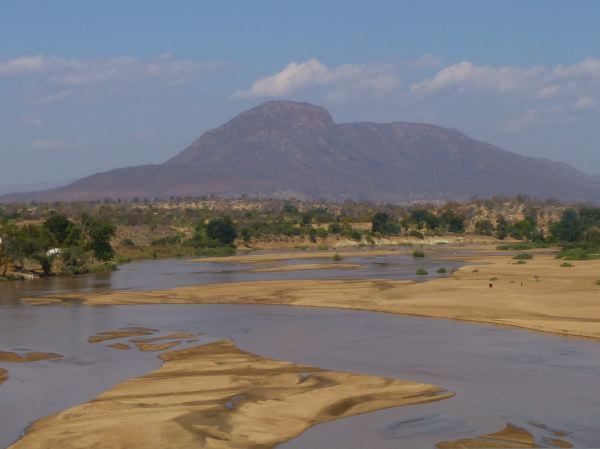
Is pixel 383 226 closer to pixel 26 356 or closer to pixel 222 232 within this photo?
pixel 222 232

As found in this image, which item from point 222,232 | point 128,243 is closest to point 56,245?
point 128,243

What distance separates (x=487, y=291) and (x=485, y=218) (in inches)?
4259

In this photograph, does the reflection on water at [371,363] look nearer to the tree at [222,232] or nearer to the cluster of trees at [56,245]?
the cluster of trees at [56,245]

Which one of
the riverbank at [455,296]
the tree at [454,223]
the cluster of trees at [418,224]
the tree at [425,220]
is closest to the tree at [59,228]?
the riverbank at [455,296]

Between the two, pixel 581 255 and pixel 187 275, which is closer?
pixel 187 275

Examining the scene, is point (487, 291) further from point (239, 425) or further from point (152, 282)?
point (239, 425)

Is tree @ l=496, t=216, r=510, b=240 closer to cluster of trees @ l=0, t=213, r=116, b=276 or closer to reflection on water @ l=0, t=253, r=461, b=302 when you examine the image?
reflection on water @ l=0, t=253, r=461, b=302

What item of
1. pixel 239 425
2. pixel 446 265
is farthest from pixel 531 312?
→ pixel 446 265

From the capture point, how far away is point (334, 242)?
12156cm

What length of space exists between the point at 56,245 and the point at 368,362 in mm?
50411

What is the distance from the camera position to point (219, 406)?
2131 cm

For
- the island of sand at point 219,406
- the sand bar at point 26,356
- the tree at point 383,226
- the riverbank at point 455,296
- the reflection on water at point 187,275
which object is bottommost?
the island of sand at point 219,406

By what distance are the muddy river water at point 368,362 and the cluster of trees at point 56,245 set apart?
60.0 ft

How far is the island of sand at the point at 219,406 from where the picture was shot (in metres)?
18.6
